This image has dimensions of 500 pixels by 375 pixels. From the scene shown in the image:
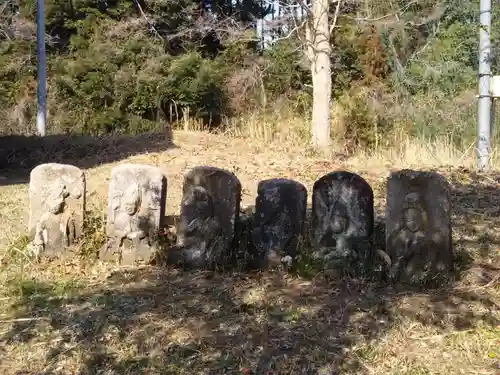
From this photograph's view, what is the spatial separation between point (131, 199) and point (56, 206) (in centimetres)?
53

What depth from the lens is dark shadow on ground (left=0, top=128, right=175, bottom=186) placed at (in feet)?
28.1

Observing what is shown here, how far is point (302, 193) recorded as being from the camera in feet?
13.7

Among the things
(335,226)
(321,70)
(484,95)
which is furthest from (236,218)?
(321,70)

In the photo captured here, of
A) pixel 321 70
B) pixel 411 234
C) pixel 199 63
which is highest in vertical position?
pixel 199 63

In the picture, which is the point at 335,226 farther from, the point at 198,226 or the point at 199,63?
the point at 199,63

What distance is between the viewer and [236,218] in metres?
4.20

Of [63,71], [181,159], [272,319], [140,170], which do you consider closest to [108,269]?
[140,170]

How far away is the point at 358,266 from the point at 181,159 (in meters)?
4.59

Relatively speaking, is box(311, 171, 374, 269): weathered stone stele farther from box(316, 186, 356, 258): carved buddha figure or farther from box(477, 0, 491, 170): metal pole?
box(477, 0, 491, 170): metal pole

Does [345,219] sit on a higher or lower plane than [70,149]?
lower

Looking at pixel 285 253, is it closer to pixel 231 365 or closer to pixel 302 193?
pixel 302 193

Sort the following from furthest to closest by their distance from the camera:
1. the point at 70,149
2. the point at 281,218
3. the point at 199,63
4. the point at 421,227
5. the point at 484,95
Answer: the point at 199,63
the point at 70,149
the point at 484,95
the point at 281,218
the point at 421,227

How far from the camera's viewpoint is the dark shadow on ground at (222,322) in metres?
2.85

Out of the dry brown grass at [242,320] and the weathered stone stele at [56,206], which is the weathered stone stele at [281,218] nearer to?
the dry brown grass at [242,320]
